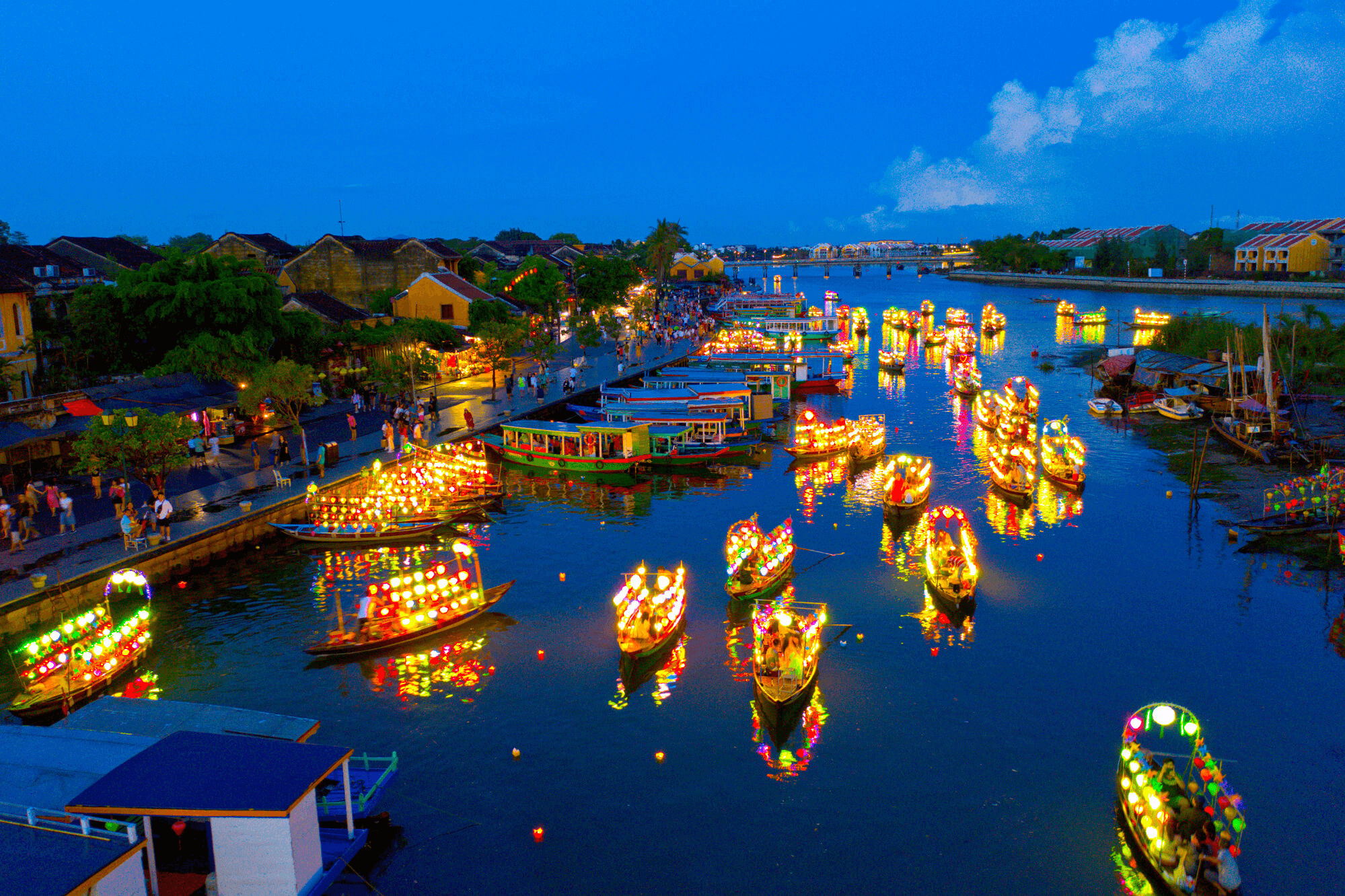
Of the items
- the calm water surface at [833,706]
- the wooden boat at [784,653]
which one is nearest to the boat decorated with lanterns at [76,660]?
the calm water surface at [833,706]

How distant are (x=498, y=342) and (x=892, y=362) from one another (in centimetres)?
4198

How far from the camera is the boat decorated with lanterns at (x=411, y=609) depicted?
25.7 metres

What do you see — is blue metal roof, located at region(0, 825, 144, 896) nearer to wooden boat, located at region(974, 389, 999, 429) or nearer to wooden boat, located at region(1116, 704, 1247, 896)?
wooden boat, located at region(1116, 704, 1247, 896)

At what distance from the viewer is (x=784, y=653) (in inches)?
882

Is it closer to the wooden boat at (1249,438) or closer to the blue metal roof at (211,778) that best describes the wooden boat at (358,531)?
the blue metal roof at (211,778)

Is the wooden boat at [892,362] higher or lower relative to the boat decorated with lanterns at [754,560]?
higher

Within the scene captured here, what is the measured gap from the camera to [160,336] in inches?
1960

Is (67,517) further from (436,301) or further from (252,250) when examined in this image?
(252,250)

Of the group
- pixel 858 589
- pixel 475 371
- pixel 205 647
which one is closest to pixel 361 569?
pixel 205 647

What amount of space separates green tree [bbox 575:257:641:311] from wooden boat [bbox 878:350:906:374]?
96.6 ft

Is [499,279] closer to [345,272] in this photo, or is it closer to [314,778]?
[345,272]

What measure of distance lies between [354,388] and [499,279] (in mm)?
33989

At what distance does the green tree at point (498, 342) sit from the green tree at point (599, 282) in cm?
3282

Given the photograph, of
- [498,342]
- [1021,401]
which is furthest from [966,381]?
[498,342]
